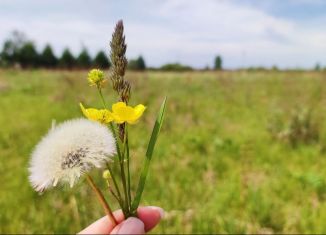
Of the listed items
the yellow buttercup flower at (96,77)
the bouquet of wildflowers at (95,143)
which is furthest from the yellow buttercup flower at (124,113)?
the yellow buttercup flower at (96,77)

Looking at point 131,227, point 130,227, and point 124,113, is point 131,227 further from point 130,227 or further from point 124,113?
point 124,113

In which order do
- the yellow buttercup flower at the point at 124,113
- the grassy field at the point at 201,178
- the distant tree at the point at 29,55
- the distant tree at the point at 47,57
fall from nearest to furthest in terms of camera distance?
the yellow buttercup flower at the point at 124,113 < the grassy field at the point at 201,178 < the distant tree at the point at 29,55 < the distant tree at the point at 47,57

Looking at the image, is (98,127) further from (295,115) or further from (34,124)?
(34,124)

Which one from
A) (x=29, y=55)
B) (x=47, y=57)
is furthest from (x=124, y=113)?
(x=47, y=57)

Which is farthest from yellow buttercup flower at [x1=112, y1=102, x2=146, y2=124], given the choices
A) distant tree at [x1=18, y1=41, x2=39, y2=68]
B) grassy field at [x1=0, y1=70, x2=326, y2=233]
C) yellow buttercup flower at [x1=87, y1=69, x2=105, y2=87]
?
distant tree at [x1=18, y1=41, x2=39, y2=68]

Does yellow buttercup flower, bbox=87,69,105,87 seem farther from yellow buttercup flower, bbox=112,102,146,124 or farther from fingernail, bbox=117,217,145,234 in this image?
fingernail, bbox=117,217,145,234

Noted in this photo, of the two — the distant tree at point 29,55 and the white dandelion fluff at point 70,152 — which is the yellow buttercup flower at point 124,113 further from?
the distant tree at point 29,55

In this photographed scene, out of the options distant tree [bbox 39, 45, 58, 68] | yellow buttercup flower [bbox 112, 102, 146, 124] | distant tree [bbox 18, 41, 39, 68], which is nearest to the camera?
yellow buttercup flower [bbox 112, 102, 146, 124]
